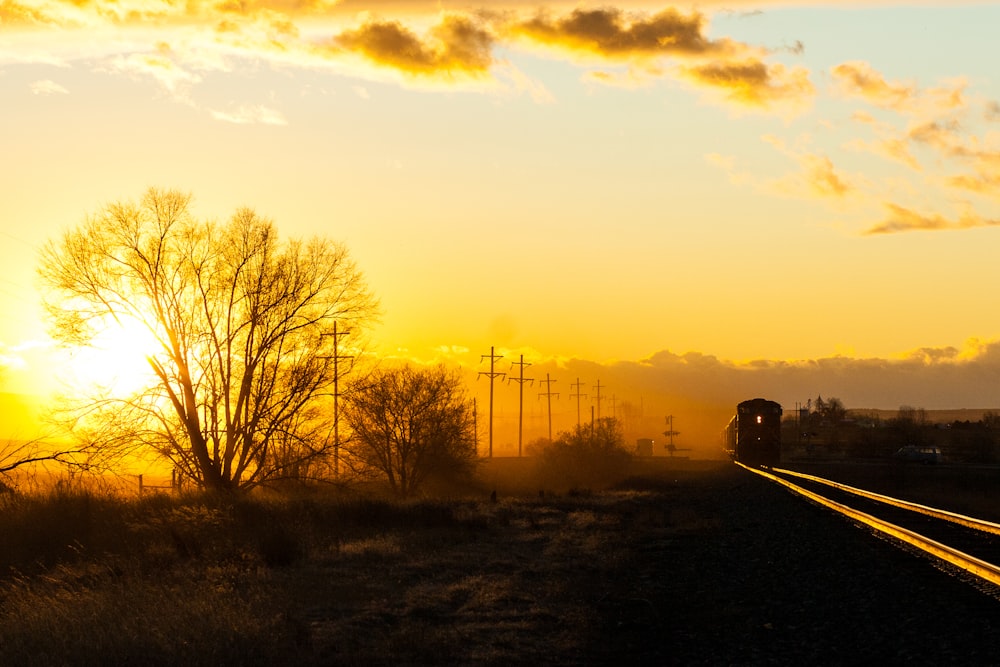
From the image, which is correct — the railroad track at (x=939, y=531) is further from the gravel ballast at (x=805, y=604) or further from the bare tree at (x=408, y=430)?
the bare tree at (x=408, y=430)

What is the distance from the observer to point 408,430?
54.8m

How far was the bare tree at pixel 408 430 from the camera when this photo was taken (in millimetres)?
53688

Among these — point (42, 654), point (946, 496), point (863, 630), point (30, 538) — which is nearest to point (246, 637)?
point (42, 654)

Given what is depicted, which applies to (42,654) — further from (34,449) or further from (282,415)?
(282,415)

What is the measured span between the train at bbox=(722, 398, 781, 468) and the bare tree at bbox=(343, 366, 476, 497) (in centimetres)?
2451

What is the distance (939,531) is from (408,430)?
3757 centimetres

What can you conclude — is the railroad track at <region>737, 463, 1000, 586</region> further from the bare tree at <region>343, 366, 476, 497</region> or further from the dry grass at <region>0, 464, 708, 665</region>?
the bare tree at <region>343, 366, 476, 497</region>

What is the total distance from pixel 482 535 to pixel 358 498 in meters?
9.22

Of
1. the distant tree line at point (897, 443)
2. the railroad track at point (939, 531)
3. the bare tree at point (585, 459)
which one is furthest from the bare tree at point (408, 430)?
the distant tree line at point (897, 443)

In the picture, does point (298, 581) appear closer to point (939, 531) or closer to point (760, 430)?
point (939, 531)

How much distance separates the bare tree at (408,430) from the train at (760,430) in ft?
80.4

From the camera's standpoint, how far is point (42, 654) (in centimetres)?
1092

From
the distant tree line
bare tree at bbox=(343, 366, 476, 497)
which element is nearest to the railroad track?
bare tree at bbox=(343, 366, 476, 497)

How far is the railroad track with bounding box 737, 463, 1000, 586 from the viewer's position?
1444 centimetres
